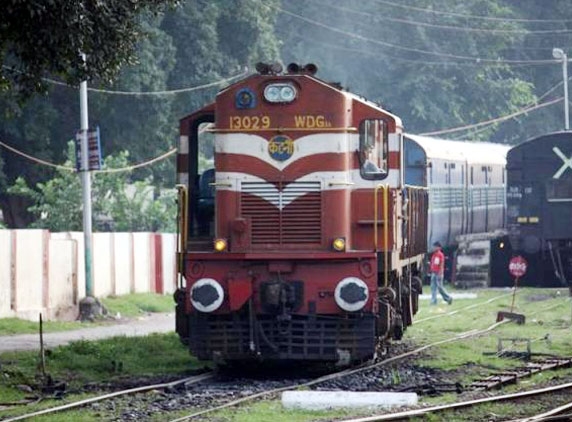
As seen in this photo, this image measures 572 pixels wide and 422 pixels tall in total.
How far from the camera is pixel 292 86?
18031 millimetres

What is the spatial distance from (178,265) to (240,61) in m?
30.2

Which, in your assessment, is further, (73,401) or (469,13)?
(469,13)

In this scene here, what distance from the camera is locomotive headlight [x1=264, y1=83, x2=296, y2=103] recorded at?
18000 millimetres

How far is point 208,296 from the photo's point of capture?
1772cm

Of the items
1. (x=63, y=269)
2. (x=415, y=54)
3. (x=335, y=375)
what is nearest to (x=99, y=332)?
(x=63, y=269)

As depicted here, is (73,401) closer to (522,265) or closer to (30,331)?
(30,331)

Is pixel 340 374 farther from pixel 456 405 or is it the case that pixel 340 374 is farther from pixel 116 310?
pixel 116 310

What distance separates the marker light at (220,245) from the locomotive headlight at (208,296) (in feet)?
1.49

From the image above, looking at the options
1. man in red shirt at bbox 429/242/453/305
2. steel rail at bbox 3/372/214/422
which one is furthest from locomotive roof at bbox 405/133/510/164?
steel rail at bbox 3/372/214/422

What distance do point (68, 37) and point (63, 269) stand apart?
601 inches

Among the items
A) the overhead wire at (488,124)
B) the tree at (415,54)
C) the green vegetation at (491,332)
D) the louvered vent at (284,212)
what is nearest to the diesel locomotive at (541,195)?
the green vegetation at (491,332)

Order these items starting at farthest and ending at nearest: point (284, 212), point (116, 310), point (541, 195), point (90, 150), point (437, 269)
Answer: point (541, 195), point (116, 310), point (437, 269), point (90, 150), point (284, 212)

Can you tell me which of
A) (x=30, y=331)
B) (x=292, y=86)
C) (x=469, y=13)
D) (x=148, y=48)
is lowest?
(x=30, y=331)

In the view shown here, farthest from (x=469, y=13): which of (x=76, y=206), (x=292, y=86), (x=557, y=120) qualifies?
(x=292, y=86)
